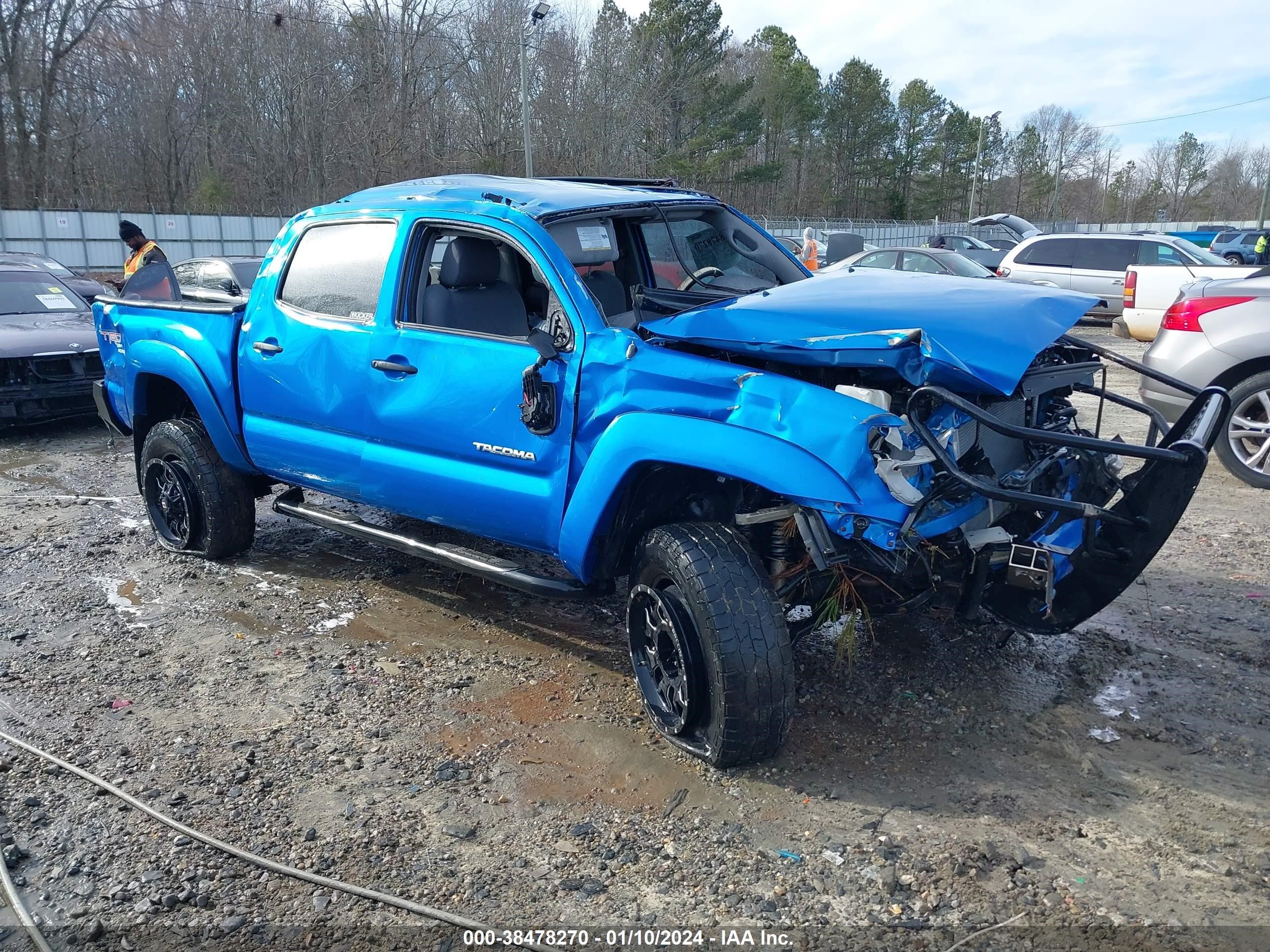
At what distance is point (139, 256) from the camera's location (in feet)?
30.2

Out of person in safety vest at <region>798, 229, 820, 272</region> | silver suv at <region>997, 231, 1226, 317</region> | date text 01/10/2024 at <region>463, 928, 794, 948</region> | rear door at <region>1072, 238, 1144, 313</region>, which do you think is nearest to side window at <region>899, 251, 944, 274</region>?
silver suv at <region>997, 231, 1226, 317</region>

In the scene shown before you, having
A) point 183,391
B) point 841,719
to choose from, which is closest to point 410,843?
point 841,719

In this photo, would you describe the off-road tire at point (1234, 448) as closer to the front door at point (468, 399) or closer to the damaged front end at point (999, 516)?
the damaged front end at point (999, 516)

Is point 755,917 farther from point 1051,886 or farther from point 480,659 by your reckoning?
point 480,659

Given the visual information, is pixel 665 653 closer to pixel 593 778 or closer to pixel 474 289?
pixel 593 778

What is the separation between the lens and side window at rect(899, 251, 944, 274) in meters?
16.7

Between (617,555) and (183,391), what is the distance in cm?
318

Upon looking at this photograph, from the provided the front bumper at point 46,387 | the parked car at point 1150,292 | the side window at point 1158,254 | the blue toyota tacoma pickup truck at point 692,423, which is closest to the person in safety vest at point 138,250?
the front bumper at point 46,387

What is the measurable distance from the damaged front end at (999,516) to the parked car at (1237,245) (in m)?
32.2

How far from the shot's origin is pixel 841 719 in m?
3.81

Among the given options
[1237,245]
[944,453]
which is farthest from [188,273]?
[1237,245]

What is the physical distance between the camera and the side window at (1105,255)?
16.7m

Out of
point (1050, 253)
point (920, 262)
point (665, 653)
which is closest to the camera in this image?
point (665, 653)

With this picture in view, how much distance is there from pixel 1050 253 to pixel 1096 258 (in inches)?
30.0
